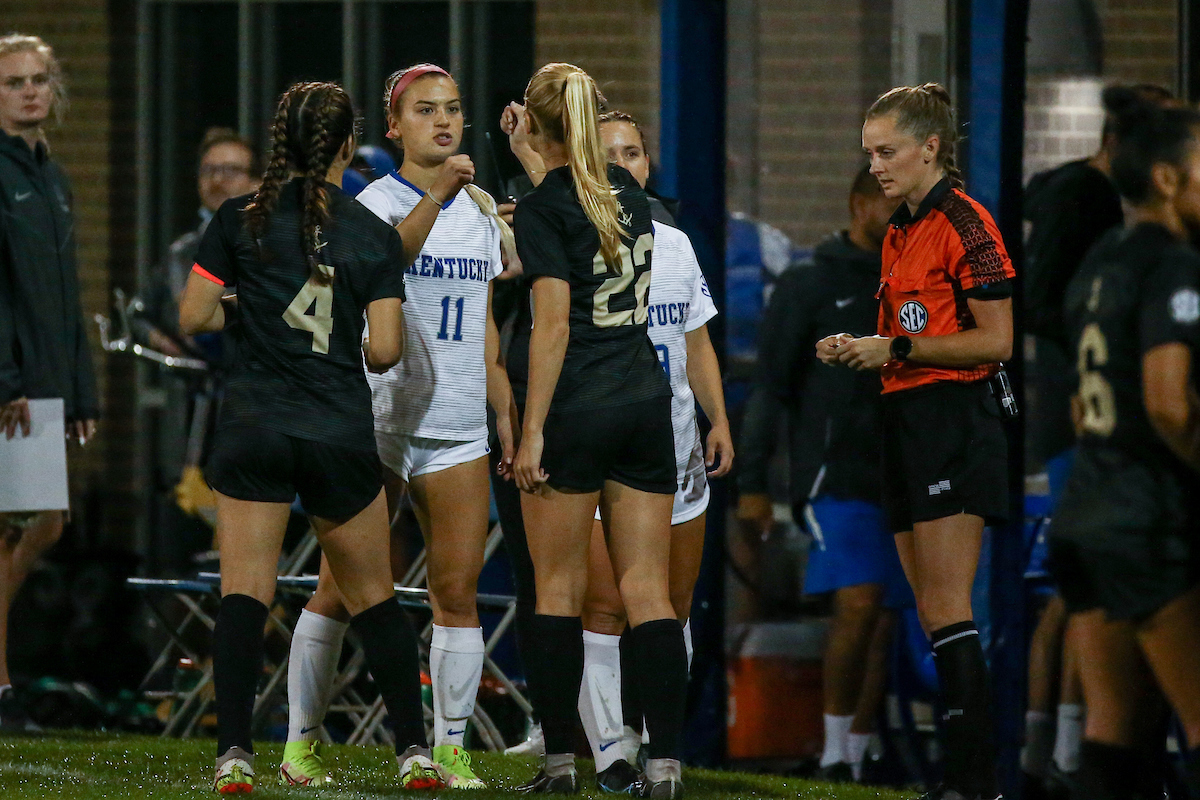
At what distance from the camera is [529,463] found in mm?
3893

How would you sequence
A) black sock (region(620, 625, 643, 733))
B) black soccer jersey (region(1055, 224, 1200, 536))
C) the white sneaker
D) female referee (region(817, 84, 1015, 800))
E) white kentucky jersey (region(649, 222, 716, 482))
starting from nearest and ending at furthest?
black soccer jersey (region(1055, 224, 1200, 536))
female referee (region(817, 84, 1015, 800))
white kentucky jersey (region(649, 222, 716, 482))
black sock (region(620, 625, 643, 733))
the white sneaker

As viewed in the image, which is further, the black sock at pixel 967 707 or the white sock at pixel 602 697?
the white sock at pixel 602 697

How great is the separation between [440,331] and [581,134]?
26.7 inches

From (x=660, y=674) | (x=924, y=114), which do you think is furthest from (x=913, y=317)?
(x=660, y=674)

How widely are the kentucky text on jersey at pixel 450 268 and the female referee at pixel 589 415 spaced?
40 cm

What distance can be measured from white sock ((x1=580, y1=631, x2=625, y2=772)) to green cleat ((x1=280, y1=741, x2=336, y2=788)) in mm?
682

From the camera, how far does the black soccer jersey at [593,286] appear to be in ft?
12.9

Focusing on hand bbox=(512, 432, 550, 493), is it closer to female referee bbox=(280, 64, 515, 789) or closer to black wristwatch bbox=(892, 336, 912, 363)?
female referee bbox=(280, 64, 515, 789)

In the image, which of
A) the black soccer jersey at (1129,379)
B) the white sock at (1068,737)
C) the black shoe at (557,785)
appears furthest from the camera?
the white sock at (1068,737)

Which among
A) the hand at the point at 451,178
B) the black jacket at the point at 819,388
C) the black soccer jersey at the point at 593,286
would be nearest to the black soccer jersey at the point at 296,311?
the hand at the point at 451,178

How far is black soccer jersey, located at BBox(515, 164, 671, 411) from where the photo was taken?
155 inches

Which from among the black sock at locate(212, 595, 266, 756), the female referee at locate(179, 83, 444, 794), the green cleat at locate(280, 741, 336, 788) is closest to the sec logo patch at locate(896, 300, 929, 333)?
the female referee at locate(179, 83, 444, 794)

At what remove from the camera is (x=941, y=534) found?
13.3 ft

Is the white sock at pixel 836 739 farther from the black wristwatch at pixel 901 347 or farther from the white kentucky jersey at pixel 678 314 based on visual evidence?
the black wristwatch at pixel 901 347
